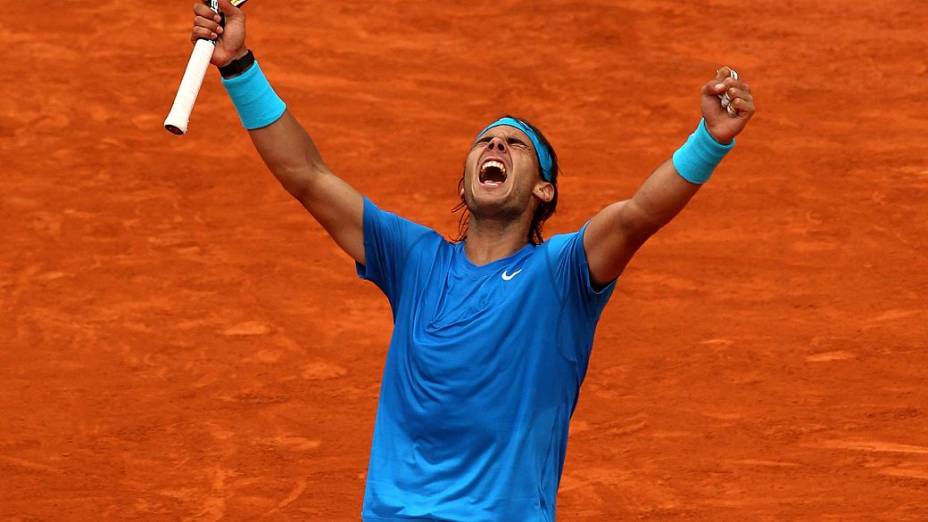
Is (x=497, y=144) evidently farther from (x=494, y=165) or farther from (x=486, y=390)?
(x=486, y=390)

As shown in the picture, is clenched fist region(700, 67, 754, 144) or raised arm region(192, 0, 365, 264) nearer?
clenched fist region(700, 67, 754, 144)

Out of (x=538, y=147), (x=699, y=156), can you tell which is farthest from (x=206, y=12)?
(x=699, y=156)

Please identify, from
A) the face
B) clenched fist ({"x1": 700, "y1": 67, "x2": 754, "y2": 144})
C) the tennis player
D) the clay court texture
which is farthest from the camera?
the clay court texture

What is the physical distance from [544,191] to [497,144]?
8.8 inches

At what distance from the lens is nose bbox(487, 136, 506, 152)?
525 cm

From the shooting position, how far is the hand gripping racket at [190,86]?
4875mm

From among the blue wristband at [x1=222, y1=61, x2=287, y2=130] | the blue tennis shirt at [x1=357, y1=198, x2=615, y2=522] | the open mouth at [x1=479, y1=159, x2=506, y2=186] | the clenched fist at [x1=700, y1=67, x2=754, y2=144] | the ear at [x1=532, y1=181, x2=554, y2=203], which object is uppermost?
the clenched fist at [x1=700, y1=67, x2=754, y2=144]

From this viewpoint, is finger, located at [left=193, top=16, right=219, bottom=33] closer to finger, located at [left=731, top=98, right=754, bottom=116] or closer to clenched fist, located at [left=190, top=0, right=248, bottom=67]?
clenched fist, located at [left=190, top=0, right=248, bottom=67]

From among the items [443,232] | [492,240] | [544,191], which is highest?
[544,191]

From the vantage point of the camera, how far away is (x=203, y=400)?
9445mm

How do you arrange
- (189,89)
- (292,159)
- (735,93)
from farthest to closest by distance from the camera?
(292,159), (189,89), (735,93)

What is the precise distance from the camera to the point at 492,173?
5.25 meters

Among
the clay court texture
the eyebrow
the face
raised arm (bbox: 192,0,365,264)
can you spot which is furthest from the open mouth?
the clay court texture

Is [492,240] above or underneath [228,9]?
underneath
